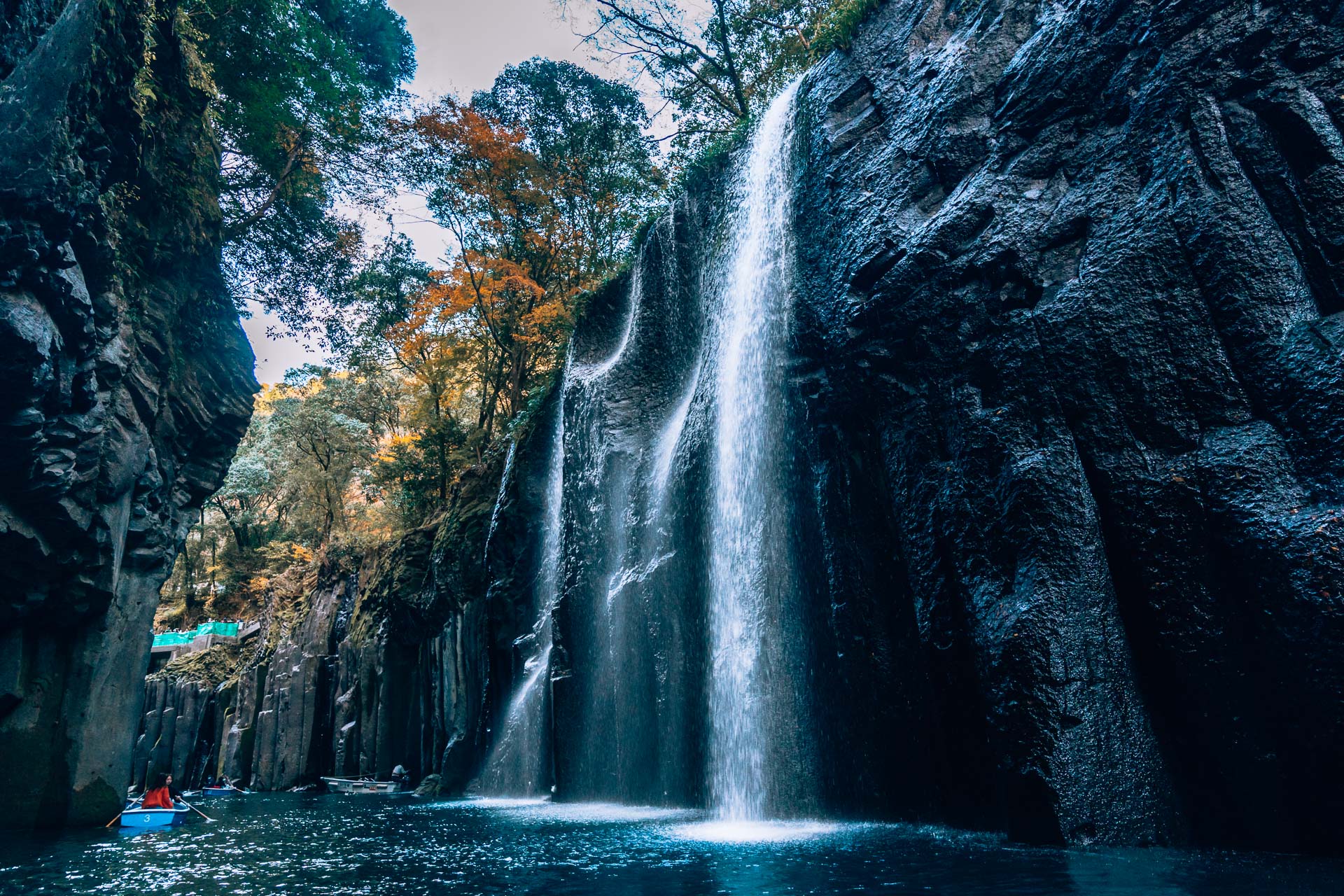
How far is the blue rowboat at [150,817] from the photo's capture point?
13383 mm

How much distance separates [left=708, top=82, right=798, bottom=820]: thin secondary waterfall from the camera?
10.3 meters

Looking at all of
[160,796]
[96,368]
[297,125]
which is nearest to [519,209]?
[297,125]

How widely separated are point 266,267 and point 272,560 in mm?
21466

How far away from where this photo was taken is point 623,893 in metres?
5.27

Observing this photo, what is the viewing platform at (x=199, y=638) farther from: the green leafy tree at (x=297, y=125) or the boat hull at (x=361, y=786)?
the green leafy tree at (x=297, y=125)

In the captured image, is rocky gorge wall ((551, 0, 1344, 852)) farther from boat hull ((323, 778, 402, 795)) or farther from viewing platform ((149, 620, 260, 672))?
viewing platform ((149, 620, 260, 672))

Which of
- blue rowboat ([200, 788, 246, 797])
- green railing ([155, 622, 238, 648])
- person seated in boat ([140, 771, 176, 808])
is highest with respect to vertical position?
green railing ([155, 622, 238, 648])

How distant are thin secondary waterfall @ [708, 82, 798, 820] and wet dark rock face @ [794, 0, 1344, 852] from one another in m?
1.39

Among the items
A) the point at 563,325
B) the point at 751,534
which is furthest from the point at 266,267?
the point at 751,534

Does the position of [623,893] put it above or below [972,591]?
below

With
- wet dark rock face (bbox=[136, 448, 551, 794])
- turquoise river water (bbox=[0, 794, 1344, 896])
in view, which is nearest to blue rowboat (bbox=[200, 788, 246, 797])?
wet dark rock face (bbox=[136, 448, 551, 794])

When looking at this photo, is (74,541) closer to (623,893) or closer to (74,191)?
(74,191)

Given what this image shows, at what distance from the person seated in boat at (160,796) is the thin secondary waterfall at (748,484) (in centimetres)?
1153

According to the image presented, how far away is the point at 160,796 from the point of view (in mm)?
14664
